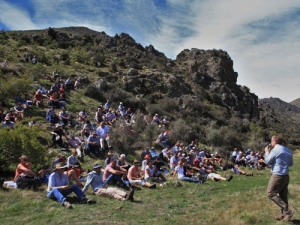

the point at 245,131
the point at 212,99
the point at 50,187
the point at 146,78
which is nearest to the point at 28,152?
the point at 50,187

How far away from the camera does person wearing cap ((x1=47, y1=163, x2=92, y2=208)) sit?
6160 millimetres

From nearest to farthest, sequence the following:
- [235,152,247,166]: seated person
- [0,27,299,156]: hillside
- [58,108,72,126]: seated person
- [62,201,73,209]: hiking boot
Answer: [62,201,73,209]: hiking boot
[58,108,72,126]: seated person
[235,152,247,166]: seated person
[0,27,299,156]: hillside

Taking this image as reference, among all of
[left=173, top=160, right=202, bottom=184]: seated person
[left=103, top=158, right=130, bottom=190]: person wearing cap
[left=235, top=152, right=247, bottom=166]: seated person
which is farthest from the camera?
[left=235, top=152, right=247, bottom=166]: seated person

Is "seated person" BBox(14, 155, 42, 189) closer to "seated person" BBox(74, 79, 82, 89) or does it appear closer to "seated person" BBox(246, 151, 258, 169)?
"seated person" BBox(246, 151, 258, 169)

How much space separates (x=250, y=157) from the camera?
55.5ft

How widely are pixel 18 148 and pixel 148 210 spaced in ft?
15.1

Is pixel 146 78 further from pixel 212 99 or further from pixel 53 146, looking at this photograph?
pixel 53 146

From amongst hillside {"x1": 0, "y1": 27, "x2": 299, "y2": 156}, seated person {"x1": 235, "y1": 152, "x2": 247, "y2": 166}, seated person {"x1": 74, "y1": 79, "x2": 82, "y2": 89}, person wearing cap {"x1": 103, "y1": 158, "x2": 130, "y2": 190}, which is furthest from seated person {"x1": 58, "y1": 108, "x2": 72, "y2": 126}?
seated person {"x1": 235, "y1": 152, "x2": 247, "y2": 166}

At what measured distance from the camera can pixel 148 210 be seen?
20.2 ft

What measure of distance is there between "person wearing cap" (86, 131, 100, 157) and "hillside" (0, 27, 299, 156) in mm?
1545

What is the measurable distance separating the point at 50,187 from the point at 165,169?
642 cm

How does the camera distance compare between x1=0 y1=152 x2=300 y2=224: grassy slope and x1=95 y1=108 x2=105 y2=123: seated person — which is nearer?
x1=0 y1=152 x2=300 y2=224: grassy slope

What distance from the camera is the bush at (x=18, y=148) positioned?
8.01 m

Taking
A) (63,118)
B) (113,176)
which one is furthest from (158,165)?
(63,118)
